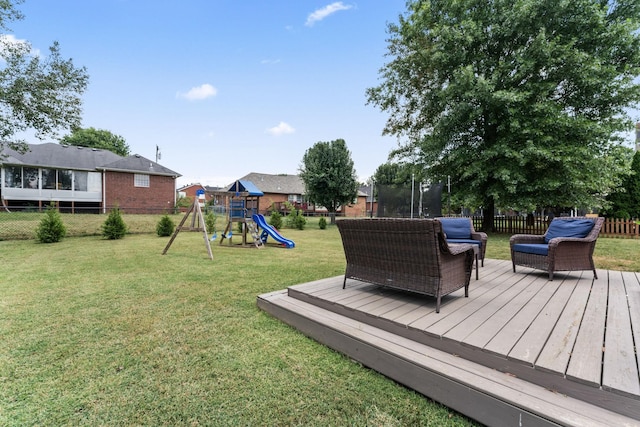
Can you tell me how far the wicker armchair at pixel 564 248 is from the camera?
12.1ft

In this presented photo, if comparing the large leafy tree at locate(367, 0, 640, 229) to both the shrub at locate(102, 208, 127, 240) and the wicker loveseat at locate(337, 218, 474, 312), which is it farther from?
the shrub at locate(102, 208, 127, 240)

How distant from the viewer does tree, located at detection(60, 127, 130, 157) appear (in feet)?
116

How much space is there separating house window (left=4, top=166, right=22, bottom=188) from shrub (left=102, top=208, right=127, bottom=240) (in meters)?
12.9

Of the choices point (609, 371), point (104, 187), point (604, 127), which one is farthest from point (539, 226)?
point (104, 187)

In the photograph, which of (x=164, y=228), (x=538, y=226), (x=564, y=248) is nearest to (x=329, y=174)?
(x=164, y=228)

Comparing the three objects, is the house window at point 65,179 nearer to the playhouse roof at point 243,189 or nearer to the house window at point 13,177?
the house window at point 13,177

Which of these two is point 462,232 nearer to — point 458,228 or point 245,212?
point 458,228

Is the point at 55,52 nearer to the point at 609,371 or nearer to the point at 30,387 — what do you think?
the point at 30,387

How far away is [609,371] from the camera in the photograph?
4.92 feet

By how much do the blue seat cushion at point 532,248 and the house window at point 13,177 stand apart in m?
25.6

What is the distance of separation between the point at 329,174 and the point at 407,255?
1676 cm

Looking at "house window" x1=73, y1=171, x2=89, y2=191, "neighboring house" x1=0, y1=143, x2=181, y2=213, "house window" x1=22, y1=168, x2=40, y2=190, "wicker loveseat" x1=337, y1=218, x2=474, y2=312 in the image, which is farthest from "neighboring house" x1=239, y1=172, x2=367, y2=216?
"wicker loveseat" x1=337, y1=218, x2=474, y2=312

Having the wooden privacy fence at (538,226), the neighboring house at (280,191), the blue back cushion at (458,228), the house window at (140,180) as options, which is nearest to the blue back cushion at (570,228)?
the blue back cushion at (458,228)

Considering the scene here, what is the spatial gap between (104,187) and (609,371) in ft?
81.5
